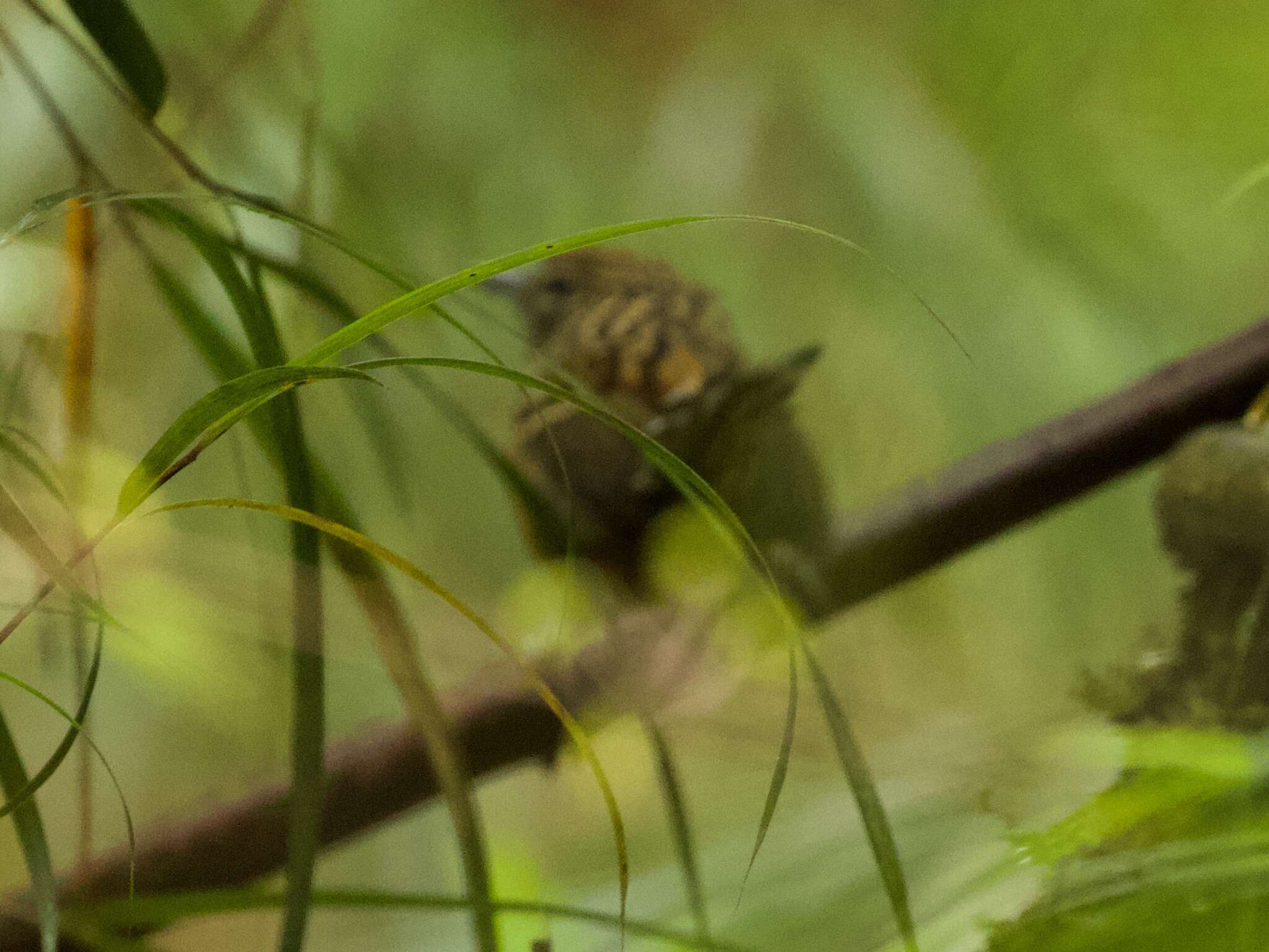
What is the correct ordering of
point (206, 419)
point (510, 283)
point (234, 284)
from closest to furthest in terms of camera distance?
point (206, 419), point (234, 284), point (510, 283)

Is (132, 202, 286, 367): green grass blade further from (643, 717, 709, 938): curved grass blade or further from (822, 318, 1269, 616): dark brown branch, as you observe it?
(822, 318, 1269, 616): dark brown branch

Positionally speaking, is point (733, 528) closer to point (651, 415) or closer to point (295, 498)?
point (295, 498)

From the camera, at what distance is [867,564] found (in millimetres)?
655

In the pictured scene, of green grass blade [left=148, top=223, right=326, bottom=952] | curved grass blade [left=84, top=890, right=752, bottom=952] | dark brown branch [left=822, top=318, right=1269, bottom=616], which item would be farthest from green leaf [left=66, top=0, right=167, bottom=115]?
dark brown branch [left=822, top=318, right=1269, bottom=616]

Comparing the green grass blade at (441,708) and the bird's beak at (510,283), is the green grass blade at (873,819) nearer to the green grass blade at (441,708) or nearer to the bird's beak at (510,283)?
the green grass blade at (441,708)

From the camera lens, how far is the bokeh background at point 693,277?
58 cm

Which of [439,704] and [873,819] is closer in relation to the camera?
[873,819]

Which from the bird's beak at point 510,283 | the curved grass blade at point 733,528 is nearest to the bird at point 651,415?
the bird's beak at point 510,283

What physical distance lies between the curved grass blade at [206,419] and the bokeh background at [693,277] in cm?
27

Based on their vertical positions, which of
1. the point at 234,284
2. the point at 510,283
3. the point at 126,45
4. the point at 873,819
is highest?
the point at 510,283

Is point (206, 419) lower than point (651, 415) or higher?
lower

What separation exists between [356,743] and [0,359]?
309 millimetres

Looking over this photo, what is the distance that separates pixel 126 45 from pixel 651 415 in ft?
1.26

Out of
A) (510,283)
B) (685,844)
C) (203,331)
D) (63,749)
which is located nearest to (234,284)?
(203,331)
